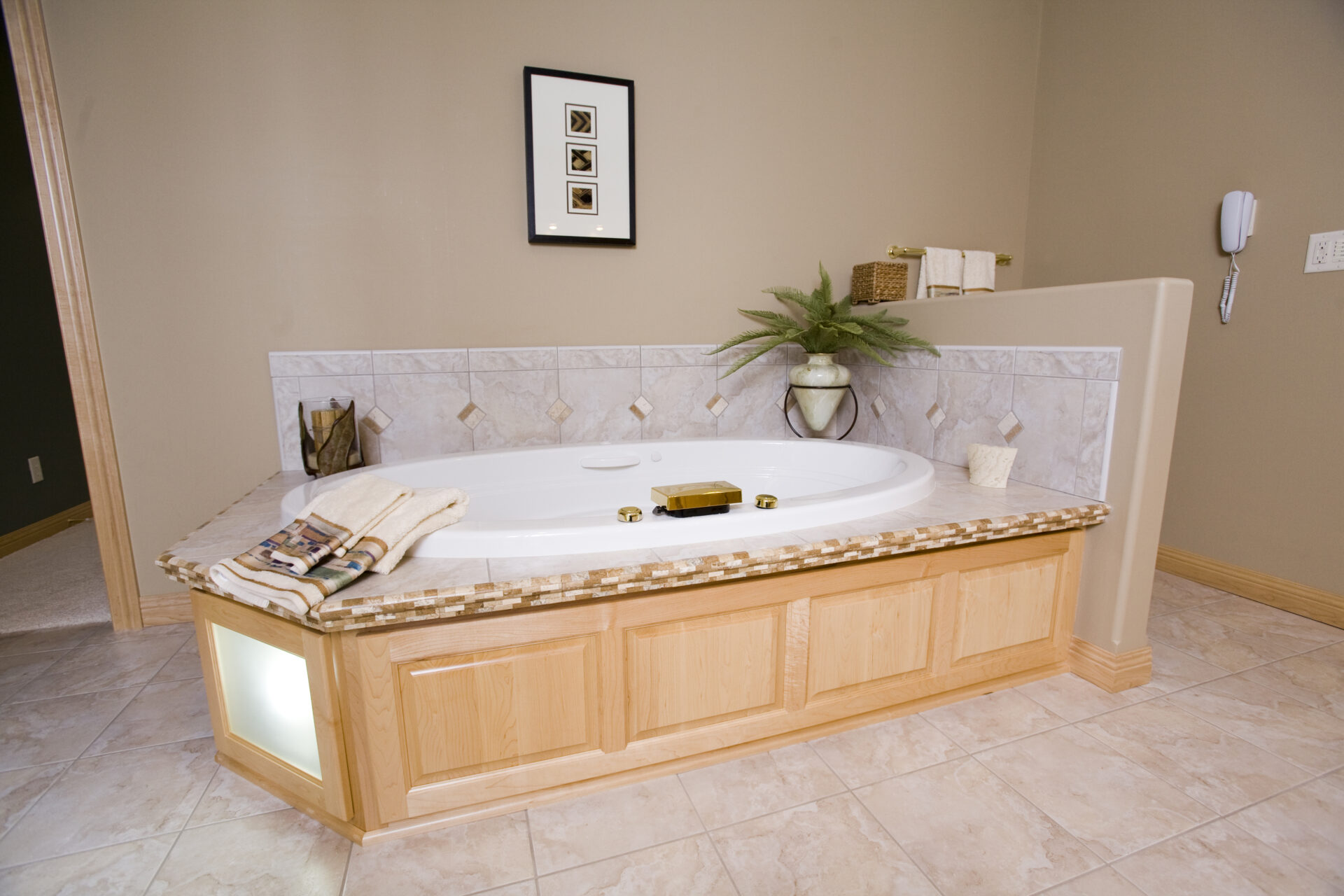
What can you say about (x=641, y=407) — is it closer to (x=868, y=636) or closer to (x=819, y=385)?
(x=819, y=385)

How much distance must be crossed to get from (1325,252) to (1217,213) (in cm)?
38

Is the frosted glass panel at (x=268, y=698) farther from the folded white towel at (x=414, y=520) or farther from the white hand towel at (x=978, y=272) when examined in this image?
the white hand towel at (x=978, y=272)

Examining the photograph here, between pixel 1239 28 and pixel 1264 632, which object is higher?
pixel 1239 28

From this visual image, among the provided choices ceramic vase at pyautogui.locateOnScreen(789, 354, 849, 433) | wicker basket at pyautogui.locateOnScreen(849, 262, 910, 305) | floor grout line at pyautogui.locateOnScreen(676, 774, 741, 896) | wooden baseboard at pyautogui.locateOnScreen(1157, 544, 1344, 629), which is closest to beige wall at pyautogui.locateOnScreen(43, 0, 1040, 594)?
wicker basket at pyautogui.locateOnScreen(849, 262, 910, 305)

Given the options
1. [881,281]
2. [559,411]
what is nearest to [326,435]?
[559,411]

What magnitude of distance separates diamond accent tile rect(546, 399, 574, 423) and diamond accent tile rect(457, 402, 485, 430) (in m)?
0.24

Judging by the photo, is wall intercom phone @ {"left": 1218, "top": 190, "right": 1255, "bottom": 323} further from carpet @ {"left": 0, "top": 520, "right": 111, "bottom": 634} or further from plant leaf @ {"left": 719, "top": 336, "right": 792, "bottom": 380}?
carpet @ {"left": 0, "top": 520, "right": 111, "bottom": 634}

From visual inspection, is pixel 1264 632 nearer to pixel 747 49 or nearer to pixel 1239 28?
pixel 1239 28

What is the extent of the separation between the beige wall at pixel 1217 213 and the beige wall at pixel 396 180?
32.0 inches

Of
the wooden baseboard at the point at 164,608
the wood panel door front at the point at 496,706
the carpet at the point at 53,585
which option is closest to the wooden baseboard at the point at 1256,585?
the wood panel door front at the point at 496,706

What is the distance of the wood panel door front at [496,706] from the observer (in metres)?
1.18

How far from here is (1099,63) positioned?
2.67 m

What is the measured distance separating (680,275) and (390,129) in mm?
1114

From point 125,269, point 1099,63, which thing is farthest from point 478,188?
point 1099,63
